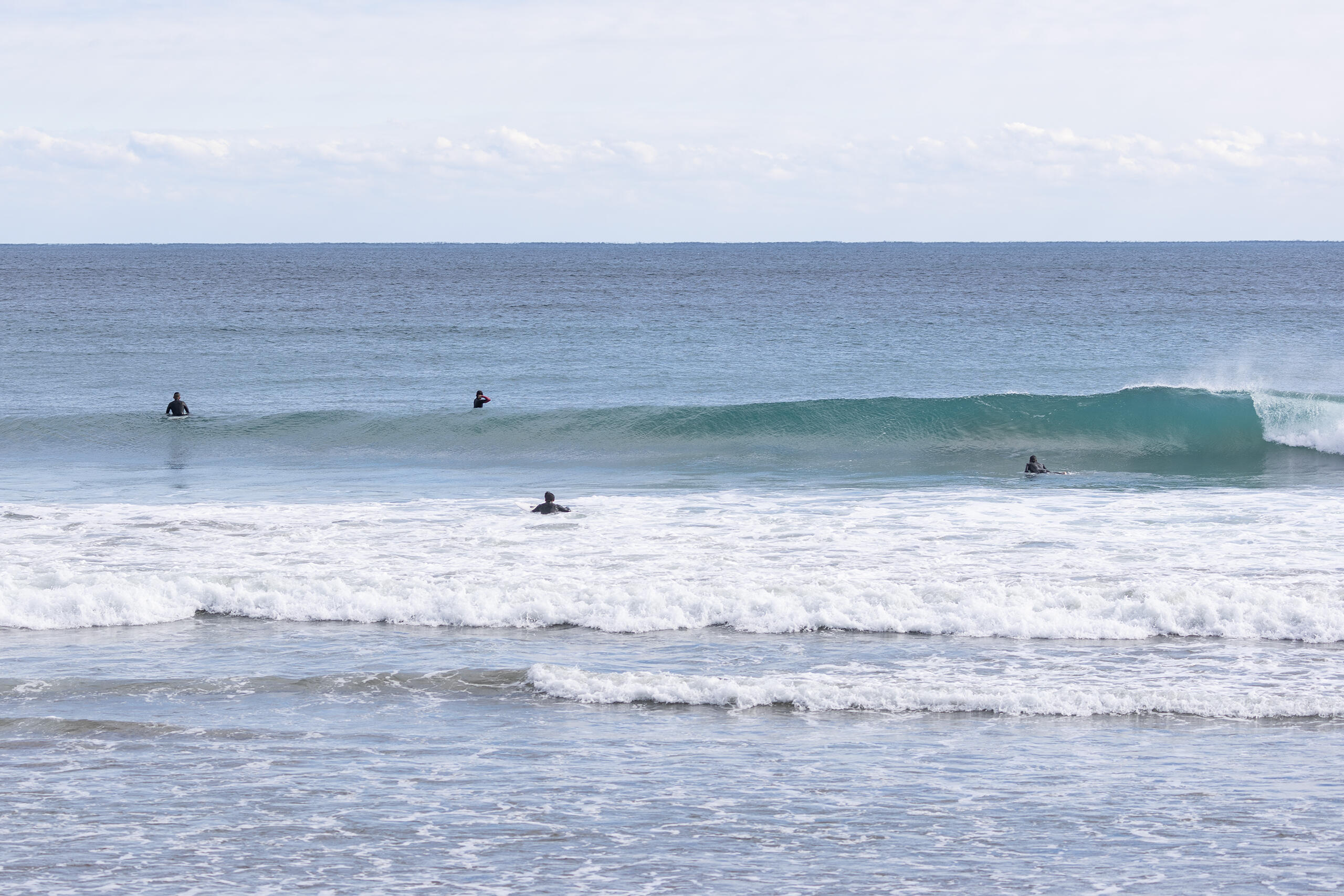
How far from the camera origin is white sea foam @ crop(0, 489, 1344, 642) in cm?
1255

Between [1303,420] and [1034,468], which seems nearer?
[1034,468]

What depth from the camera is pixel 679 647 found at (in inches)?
468

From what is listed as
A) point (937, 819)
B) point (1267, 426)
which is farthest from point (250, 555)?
point (1267, 426)

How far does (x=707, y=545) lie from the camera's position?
16.0 m

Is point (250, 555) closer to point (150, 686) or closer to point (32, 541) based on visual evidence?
point (32, 541)

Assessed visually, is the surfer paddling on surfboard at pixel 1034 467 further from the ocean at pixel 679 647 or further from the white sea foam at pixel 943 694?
the white sea foam at pixel 943 694

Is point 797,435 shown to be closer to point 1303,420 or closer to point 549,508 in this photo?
point 549,508

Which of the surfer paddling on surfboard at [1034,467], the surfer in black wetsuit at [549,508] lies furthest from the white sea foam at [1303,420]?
the surfer in black wetsuit at [549,508]

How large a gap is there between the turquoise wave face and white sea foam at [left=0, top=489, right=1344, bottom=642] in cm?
594

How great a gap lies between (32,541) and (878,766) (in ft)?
41.6

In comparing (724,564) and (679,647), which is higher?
(724,564)

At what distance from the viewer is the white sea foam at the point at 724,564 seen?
12.5 m

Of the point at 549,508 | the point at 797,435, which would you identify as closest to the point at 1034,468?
the point at 797,435

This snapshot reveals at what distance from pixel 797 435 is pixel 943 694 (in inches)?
707
